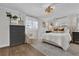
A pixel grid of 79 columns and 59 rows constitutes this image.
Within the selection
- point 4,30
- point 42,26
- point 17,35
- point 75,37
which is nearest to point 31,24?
point 42,26

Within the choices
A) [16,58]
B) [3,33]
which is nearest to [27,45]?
[16,58]

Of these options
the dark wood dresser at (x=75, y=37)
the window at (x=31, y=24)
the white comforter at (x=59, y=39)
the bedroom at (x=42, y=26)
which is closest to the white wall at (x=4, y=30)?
the bedroom at (x=42, y=26)

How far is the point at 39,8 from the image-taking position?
6.71 ft

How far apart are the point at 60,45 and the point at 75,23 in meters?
0.51

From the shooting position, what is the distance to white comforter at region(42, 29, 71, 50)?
2.05 metres

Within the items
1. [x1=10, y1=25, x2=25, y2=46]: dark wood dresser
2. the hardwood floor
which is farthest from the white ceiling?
the hardwood floor

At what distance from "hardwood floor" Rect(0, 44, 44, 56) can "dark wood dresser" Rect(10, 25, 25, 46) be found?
0.31ft

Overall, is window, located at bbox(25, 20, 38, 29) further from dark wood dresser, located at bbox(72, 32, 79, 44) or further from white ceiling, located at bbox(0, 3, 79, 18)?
dark wood dresser, located at bbox(72, 32, 79, 44)

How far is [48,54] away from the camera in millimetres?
2068

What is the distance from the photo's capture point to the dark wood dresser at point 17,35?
2051 millimetres

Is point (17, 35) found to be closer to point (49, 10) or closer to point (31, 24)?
point (31, 24)

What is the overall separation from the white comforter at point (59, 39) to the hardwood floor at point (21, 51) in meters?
0.32

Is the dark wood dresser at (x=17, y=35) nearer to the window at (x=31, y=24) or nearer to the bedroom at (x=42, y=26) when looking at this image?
the bedroom at (x=42, y=26)

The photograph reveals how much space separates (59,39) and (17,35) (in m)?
0.82
